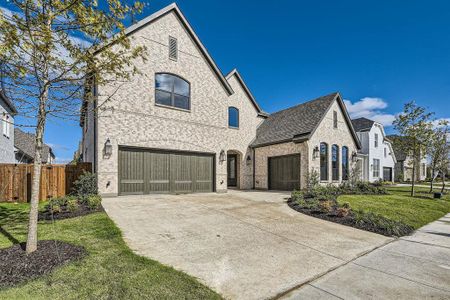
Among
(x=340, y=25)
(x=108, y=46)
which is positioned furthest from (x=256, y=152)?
(x=108, y=46)

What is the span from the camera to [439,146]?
15.9 metres

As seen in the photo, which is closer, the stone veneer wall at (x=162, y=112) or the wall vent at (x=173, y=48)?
the stone veneer wall at (x=162, y=112)

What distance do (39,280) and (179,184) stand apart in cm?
985

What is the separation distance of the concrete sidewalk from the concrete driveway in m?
0.21

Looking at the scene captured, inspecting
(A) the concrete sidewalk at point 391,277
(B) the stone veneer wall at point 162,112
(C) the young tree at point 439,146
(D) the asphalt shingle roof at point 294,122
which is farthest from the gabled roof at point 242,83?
(A) the concrete sidewalk at point 391,277

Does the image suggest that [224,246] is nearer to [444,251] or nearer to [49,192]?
[444,251]

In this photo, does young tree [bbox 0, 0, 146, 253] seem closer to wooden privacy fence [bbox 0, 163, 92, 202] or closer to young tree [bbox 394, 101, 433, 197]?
wooden privacy fence [bbox 0, 163, 92, 202]

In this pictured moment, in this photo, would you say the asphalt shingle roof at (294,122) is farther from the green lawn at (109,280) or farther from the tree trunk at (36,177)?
the tree trunk at (36,177)

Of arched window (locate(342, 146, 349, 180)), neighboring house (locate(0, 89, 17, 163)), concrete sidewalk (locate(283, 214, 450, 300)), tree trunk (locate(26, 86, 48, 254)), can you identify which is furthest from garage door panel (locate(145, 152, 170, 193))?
arched window (locate(342, 146, 349, 180))

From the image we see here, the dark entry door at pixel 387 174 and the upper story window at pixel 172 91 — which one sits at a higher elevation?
the upper story window at pixel 172 91

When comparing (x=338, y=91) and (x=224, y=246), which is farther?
(x=338, y=91)

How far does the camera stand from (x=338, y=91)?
1716 centimetres

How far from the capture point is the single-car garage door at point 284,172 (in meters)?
15.6

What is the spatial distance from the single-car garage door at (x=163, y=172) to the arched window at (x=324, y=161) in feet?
25.9
